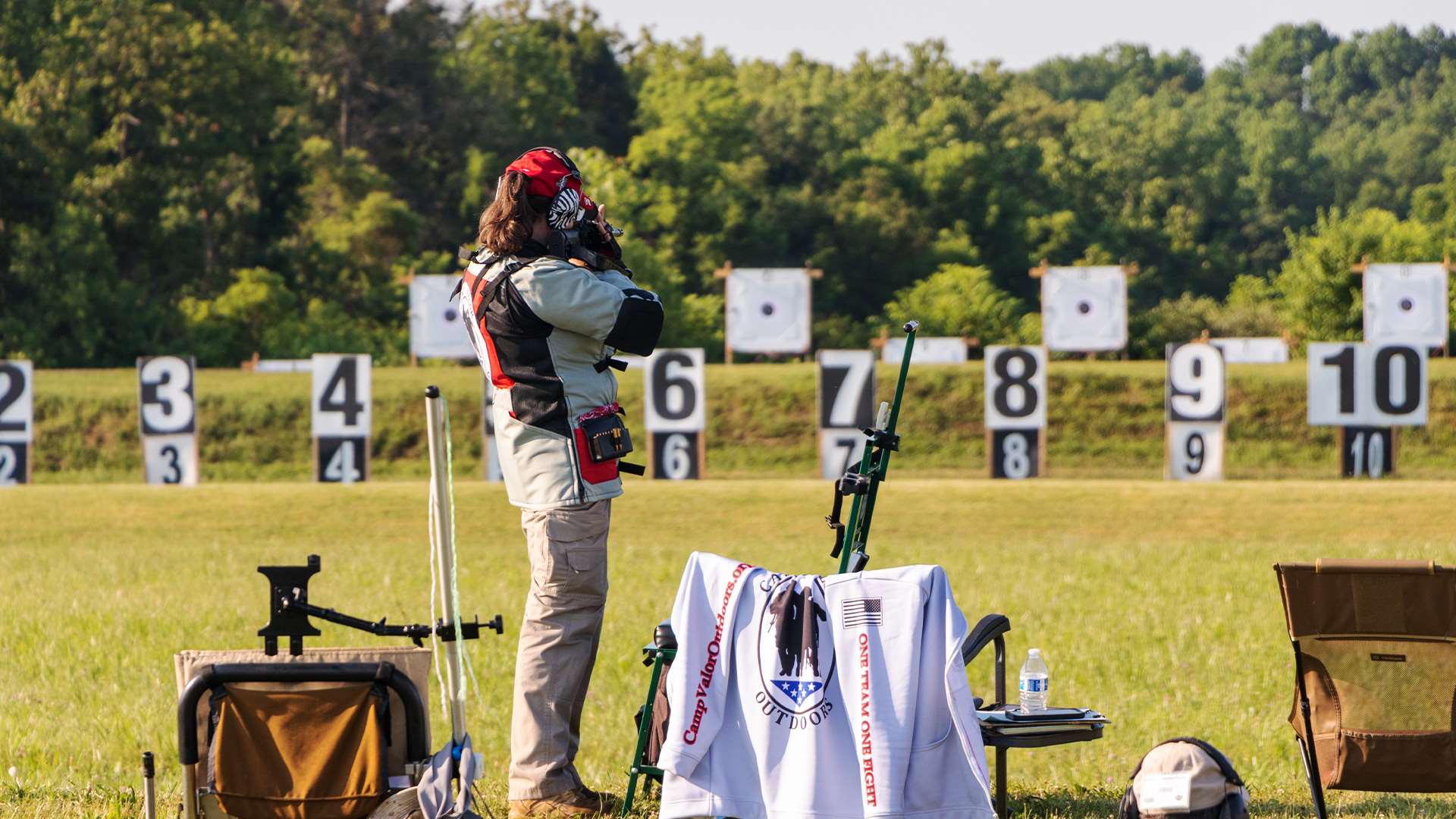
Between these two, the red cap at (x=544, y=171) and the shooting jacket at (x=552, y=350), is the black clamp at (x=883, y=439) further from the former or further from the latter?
the red cap at (x=544, y=171)

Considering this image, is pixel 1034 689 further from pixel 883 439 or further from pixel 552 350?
pixel 552 350

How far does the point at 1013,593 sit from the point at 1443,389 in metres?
14.1

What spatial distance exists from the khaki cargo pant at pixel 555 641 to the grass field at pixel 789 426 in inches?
674

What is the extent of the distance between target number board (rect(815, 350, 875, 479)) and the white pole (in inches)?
570

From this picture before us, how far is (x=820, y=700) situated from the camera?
4.04 meters

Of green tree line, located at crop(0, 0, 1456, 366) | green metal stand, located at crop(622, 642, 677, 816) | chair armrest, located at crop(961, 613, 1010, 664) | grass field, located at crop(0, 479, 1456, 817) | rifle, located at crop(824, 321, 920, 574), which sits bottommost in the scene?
grass field, located at crop(0, 479, 1456, 817)

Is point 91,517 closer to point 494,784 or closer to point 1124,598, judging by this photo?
point 1124,598

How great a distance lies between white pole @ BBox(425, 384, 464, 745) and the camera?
3467 millimetres

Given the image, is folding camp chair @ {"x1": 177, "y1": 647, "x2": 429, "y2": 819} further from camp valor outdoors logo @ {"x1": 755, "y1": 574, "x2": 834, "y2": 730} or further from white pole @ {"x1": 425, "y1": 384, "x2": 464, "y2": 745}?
camp valor outdoors logo @ {"x1": 755, "y1": 574, "x2": 834, "y2": 730}

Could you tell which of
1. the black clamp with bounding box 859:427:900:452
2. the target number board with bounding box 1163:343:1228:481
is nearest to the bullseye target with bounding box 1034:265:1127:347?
the target number board with bounding box 1163:343:1228:481

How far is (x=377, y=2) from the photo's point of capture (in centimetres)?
4806

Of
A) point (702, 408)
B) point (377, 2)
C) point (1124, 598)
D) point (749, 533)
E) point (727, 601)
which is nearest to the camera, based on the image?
point (727, 601)

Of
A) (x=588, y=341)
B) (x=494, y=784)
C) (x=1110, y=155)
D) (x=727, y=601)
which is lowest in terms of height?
(x=494, y=784)

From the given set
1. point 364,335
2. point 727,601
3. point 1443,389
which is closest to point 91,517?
point 727,601
